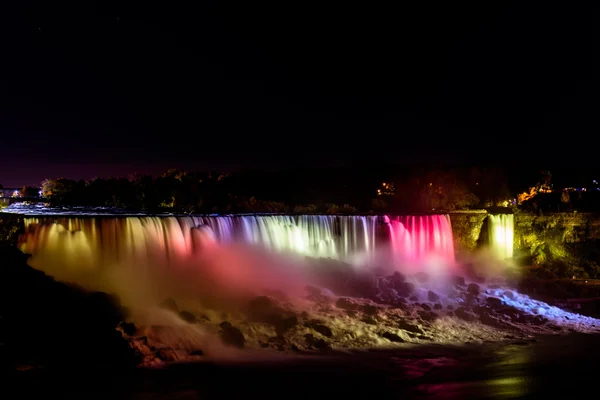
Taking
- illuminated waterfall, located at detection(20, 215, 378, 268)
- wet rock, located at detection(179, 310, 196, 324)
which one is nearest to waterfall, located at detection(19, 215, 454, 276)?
illuminated waterfall, located at detection(20, 215, 378, 268)

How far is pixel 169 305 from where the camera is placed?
12930 mm

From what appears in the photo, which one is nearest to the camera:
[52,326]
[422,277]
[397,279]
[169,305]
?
[52,326]

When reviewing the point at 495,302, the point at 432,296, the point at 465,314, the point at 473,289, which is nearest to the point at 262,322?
the point at 465,314

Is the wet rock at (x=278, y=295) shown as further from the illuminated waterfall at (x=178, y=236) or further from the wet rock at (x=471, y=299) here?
the wet rock at (x=471, y=299)

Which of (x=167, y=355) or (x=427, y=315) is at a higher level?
(x=167, y=355)

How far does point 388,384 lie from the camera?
30.7ft

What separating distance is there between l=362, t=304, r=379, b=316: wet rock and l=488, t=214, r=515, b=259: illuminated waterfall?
36.1 feet

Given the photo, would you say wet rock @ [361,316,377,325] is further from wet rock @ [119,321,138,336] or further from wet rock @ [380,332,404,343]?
wet rock @ [119,321,138,336]

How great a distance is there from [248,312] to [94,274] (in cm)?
449

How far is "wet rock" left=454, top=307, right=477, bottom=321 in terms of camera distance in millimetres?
14672

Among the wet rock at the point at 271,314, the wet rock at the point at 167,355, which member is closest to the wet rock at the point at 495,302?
the wet rock at the point at 271,314

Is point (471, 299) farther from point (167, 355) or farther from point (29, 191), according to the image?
point (29, 191)

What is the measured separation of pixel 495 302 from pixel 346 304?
16.4 ft

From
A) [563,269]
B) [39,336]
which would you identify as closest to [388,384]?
[39,336]
